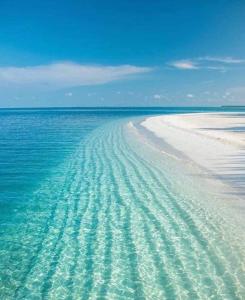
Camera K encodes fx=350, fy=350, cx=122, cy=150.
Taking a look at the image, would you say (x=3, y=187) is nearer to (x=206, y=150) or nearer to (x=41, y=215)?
(x=41, y=215)

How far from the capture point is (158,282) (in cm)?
698

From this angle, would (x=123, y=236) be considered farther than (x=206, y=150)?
No

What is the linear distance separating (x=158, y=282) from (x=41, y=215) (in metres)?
5.38

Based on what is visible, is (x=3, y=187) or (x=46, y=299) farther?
(x=3, y=187)

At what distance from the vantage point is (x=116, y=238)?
9.16 metres

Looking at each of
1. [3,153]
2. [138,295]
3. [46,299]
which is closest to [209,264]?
[138,295]

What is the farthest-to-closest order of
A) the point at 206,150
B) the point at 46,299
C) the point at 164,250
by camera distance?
the point at 206,150
the point at 164,250
the point at 46,299

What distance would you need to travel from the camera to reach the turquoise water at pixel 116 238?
6836mm

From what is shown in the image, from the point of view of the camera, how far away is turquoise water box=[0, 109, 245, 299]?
6.84m

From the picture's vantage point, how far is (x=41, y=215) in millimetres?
11188

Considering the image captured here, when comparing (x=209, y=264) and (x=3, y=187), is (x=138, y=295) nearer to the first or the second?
(x=209, y=264)

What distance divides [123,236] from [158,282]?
2.45 meters

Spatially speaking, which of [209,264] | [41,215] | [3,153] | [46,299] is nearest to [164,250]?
[209,264]

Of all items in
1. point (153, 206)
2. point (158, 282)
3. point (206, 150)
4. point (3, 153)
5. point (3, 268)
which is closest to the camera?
point (158, 282)
